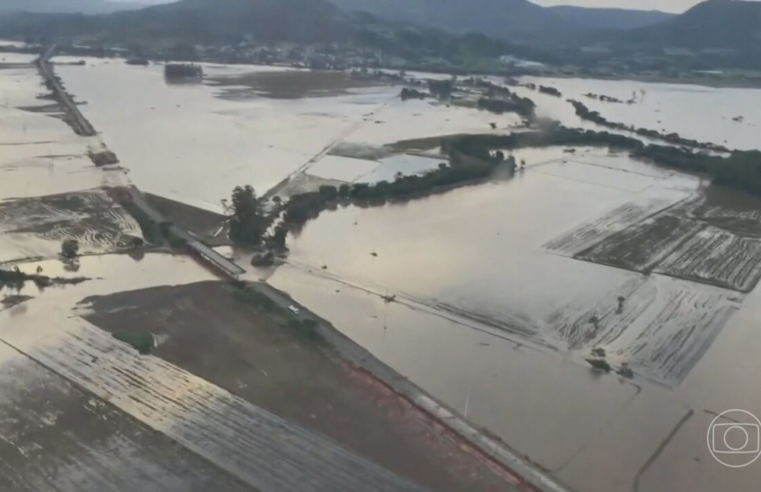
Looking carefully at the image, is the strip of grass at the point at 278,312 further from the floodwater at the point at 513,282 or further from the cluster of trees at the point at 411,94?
the cluster of trees at the point at 411,94

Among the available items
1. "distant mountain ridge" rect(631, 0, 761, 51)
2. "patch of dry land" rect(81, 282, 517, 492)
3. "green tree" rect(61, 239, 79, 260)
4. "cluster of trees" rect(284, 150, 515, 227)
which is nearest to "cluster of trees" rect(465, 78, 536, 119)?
"cluster of trees" rect(284, 150, 515, 227)

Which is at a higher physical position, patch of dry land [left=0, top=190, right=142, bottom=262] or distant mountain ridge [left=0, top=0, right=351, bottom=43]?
distant mountain ridge [left=0, top=0, right=351, bottom=43]

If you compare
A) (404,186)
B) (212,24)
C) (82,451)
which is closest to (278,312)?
(82,451)

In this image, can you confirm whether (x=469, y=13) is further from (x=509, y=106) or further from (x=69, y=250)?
(x=69, y=250)

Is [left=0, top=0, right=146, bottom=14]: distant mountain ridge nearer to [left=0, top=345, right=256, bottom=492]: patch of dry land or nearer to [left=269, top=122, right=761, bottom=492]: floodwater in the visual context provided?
[left=269, top=122, right=761, bottom=492]: floodwater

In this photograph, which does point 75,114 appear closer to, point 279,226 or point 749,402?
point 279,226

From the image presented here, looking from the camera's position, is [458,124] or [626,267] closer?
[626,267]

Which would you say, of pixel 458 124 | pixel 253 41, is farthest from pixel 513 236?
pixel 253 41

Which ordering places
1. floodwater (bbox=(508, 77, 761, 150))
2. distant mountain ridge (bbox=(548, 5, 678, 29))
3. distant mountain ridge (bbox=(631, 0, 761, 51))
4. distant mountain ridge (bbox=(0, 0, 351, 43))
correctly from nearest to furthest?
floodwater (bbox=(508, 77, 761, 150)), distant mountain ridge (bbox=(0, 0, 351, 43)), distant mountain ridge (bbox=(631, 0, 761, 51)), distant mountain ridge (bbox=(548, 5, 678, 29))

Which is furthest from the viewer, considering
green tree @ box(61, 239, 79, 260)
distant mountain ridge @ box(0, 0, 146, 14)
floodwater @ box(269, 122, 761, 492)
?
distant mountain ridge @ box(0, 0, 146, 14)
